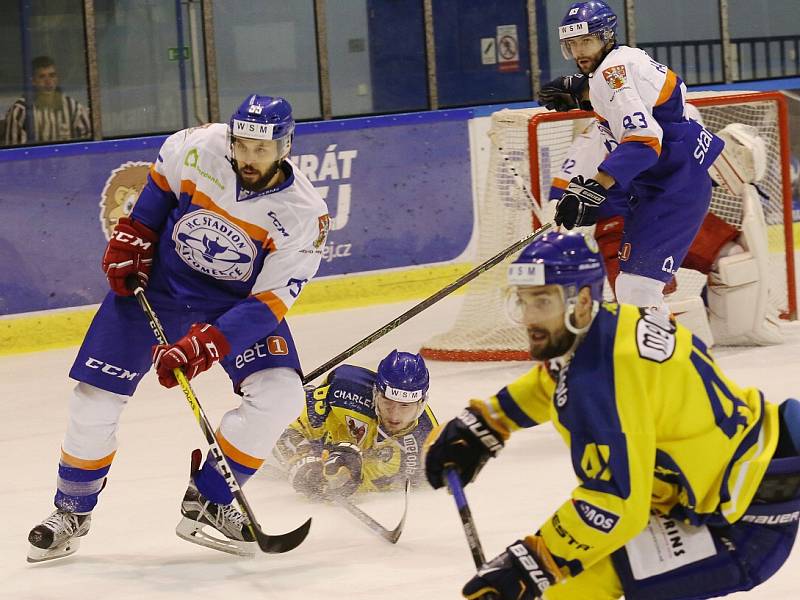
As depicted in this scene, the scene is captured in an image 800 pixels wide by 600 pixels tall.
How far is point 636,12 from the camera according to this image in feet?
26.4

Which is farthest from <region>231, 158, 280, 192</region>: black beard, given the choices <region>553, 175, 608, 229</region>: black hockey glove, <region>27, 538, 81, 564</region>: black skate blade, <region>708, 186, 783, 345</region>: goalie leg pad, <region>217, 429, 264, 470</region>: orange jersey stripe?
<region>708, 186, 783, 345</region>: goalie leg pad

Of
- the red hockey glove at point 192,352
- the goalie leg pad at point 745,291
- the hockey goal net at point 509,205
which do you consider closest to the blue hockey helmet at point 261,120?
the red hockey glove at point 192,352

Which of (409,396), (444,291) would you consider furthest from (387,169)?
(409,396)

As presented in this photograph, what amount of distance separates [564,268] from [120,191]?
173 inches

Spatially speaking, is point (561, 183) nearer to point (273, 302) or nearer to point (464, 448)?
point (273, 302)

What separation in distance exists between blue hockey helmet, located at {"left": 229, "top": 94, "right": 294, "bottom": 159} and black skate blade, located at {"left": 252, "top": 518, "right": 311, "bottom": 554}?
0.84 m

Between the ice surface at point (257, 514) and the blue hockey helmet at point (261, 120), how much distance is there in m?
0.94

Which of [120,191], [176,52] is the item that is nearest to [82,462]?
[120,191]

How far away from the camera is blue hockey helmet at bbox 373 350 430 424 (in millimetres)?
3457

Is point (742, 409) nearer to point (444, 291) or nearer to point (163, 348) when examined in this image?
point (163, 348)

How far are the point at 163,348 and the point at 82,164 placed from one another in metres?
3.24

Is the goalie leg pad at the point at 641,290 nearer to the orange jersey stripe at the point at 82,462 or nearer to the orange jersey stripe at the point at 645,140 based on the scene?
the orange jersey stripe at the point at 645,140

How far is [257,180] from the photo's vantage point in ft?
10.1

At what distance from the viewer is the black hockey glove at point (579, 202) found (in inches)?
150
